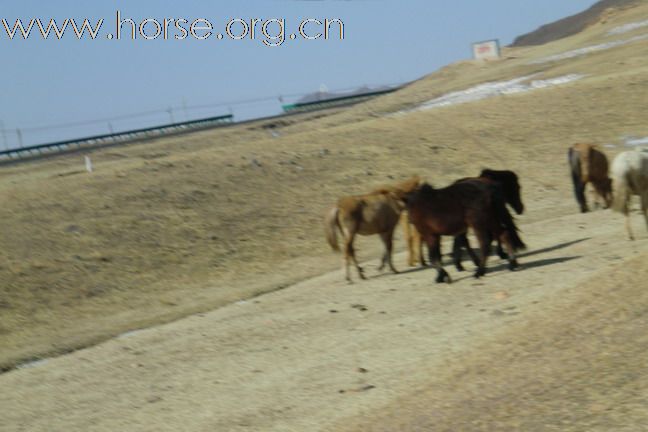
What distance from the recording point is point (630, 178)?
17766 millimetres

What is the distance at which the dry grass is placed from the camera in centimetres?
1856

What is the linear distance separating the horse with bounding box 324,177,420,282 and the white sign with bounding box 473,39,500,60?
55709 mm

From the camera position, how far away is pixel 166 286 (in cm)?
1973

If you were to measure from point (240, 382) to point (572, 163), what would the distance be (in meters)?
12.7

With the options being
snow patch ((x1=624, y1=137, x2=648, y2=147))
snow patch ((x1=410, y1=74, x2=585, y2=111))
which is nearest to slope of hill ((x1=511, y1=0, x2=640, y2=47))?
snow patch ((x1=410, y1=74, x2=585, y2=111))

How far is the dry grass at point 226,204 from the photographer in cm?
1856

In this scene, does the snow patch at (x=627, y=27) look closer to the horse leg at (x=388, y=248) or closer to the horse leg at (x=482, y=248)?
the horse leg at (x=388, y=248)

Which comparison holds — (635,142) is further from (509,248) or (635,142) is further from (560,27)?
(560,27)

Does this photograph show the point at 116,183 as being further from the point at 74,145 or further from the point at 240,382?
the point at 74,145

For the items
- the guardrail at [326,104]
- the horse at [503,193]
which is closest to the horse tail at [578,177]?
the horse at [503,193]

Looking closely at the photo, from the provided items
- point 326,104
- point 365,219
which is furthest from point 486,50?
point 365,219

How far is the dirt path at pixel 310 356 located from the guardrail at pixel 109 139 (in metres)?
41.4

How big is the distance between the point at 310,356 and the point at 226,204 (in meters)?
13.2

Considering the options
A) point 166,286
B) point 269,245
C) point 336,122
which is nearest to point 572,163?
point 269,245
